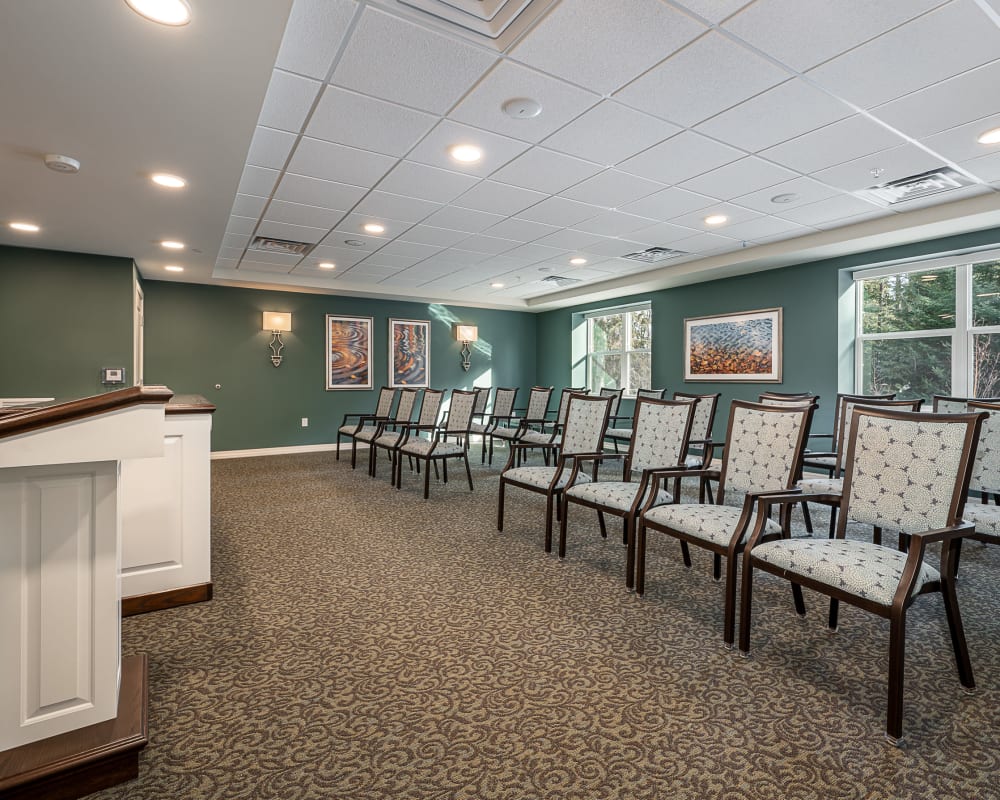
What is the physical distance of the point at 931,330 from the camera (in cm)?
509

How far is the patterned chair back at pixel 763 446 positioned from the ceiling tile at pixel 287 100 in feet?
8.51

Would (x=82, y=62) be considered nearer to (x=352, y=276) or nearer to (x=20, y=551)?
(x=20, y=551)

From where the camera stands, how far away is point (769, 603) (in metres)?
2.51

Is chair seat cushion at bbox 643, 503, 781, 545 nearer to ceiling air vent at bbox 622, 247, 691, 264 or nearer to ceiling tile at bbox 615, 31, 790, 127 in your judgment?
ceiling tile at bbox 615, 31, 790, 127

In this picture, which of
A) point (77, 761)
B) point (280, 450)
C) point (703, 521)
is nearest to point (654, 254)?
point (703, 521)

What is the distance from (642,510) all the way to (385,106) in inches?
96.5

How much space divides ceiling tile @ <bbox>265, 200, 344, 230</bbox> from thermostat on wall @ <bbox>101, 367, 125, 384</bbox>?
7.62 feet

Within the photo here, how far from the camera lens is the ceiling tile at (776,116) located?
8.60 feet

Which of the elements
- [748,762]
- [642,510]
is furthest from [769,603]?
[748,762]

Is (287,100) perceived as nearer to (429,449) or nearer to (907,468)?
(429,449)

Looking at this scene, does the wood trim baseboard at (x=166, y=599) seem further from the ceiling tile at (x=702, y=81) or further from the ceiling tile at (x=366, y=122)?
the ceiling tile at (x=702, y=81)

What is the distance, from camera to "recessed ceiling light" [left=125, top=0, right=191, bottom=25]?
1.74 metres

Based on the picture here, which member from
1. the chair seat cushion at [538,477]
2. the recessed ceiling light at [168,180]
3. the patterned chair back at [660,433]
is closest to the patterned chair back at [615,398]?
the patterned chair back at [660,433]

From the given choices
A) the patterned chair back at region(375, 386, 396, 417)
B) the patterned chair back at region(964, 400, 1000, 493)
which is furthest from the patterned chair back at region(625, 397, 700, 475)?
the patterned chair back at region(375, 386, 396, 417)
